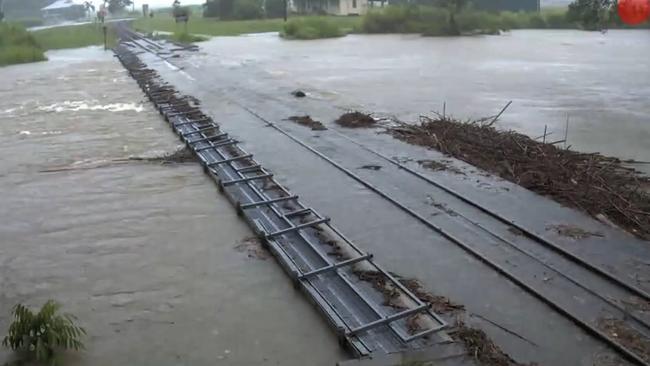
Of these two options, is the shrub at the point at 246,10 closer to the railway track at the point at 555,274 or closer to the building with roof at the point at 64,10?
the building with roof at the point at 64,10

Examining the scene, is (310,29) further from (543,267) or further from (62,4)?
(62,4)

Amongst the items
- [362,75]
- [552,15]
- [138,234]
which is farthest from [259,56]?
[552,15]

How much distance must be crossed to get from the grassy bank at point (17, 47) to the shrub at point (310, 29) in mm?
15390

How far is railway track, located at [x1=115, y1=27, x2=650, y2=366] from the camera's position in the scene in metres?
4.06

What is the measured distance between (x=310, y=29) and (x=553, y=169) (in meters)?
32.7

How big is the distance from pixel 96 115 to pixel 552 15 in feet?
140

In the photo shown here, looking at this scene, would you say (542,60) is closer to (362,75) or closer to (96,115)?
(362,75)

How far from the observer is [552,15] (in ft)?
155

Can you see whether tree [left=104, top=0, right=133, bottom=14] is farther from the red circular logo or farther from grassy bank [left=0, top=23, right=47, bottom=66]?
the red circular logo

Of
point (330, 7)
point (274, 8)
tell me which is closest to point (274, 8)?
point (274, 8)

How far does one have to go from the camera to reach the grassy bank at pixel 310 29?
3809 cm

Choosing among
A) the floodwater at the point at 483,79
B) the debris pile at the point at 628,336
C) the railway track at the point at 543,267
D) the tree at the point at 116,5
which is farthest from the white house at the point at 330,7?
the debris pile at the point at 628,336

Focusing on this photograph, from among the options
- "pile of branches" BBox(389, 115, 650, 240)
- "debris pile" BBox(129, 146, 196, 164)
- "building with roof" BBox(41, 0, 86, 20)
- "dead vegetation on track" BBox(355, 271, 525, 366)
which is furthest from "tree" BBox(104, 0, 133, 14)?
"dead vegetation on track" BBox(355, 271, 525, 366)

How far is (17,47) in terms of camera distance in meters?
26.2
